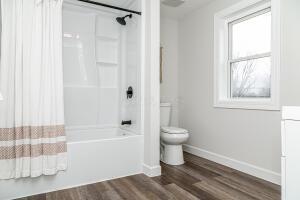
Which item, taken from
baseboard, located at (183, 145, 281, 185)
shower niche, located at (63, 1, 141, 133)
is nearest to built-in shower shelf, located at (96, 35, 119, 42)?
shower niche, located at (63, 1, 141, 133)

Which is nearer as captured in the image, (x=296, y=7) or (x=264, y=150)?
(x=296, y=7)

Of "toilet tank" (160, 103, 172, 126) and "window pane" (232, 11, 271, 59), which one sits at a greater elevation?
"window pane" (232, 11, 271, 59)

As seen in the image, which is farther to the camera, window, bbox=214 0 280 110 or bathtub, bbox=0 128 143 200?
window, bbox=214 0 280 110

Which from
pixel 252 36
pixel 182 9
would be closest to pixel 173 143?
pixel 252 36

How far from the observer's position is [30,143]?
5.98 ft

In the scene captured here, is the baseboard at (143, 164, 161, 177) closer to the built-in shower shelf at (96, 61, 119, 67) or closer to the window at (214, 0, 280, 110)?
the window at (214, 0, 280, 110)

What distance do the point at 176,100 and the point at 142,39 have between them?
1.45 metres

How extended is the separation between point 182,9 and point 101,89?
1792 mm

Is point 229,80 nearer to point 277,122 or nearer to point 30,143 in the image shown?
point 277,122

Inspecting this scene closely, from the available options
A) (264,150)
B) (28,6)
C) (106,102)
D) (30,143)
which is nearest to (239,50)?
(264,150)

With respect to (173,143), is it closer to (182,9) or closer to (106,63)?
(106,63)

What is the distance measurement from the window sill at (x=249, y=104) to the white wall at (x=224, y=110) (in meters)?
0.05

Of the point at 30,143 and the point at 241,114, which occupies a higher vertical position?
the point at 241,114

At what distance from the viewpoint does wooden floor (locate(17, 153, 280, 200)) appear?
6.08 feet
